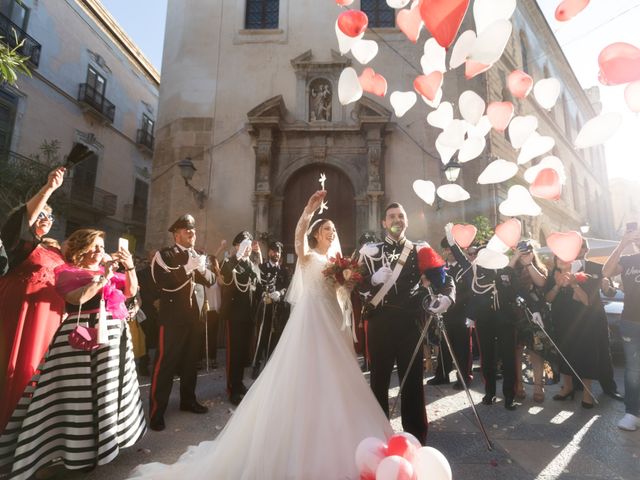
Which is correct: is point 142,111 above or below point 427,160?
above

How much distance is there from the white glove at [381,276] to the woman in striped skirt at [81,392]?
229 cm

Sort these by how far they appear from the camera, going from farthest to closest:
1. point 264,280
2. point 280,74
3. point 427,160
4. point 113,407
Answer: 1. point 280,74
2. point 427,160
3. point 264,280
4. point 113,407

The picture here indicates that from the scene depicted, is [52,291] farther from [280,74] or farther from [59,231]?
[59,231]

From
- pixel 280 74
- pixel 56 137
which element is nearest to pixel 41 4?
pixel 56 137

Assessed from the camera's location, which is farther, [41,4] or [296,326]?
[41,4]

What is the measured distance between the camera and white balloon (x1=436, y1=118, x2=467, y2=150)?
413 centimetres

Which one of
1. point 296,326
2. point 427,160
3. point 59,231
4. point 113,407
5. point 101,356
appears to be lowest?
point 113,407

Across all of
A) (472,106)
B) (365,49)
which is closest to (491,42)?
(472,106)

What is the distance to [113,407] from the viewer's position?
3.00 m

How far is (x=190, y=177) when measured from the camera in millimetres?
10844

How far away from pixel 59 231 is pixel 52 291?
1565 centimetres

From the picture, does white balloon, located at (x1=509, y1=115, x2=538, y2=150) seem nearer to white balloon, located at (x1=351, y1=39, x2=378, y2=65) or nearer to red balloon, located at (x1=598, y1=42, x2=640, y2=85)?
red balloon, located at (x1=598, y1=42, x2=640, y2=85)

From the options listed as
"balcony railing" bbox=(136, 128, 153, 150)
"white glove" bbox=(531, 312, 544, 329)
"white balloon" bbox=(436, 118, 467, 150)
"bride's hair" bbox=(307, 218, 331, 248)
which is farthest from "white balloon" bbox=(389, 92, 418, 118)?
"balcony railing" bbox=(136, 128, 153, 150)

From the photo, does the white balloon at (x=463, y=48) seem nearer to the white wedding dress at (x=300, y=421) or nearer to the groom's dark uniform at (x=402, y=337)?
the groom's dark uniform at (x=402, y=337)
